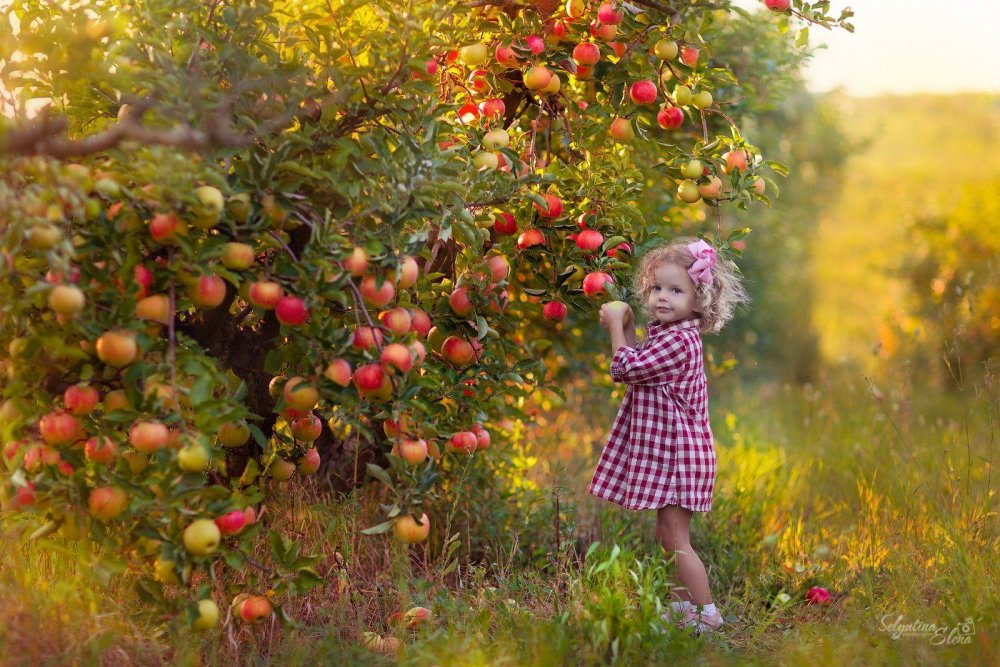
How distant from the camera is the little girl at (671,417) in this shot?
326 cm

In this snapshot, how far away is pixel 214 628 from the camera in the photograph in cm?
281

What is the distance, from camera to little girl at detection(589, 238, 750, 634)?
10.7ft

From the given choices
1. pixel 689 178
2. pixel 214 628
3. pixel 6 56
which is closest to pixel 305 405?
pixel 214 628

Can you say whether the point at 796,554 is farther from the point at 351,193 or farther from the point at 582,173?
the point at 351,193

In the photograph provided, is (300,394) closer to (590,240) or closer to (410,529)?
(410,529)

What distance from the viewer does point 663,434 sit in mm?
3342

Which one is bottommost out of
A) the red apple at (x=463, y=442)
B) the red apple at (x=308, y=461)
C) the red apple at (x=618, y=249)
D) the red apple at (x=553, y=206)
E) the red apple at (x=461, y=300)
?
the red apple at (x=308, y=461)

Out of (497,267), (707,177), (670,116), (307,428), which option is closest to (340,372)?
(307,428)

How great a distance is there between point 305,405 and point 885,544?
103 inches

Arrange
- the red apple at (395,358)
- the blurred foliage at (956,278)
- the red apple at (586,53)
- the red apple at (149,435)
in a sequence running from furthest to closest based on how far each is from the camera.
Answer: the blurred foliage at (956,278), the red apple at (586,53), the red apple at (395,358), the red apple at (149,435)

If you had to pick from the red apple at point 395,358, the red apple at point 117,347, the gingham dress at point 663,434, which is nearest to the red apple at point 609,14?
the gingham dress at point 663,434

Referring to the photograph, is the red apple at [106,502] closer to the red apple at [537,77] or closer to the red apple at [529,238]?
the red apple at [529,238]

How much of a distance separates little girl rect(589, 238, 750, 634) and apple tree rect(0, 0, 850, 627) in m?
0.18

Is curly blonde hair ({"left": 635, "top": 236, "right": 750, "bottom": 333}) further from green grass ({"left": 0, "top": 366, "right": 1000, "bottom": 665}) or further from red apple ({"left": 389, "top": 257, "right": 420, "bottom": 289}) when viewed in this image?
red apple ({"left": 389, "top": 257, "right": 420, "bottom": 289})
